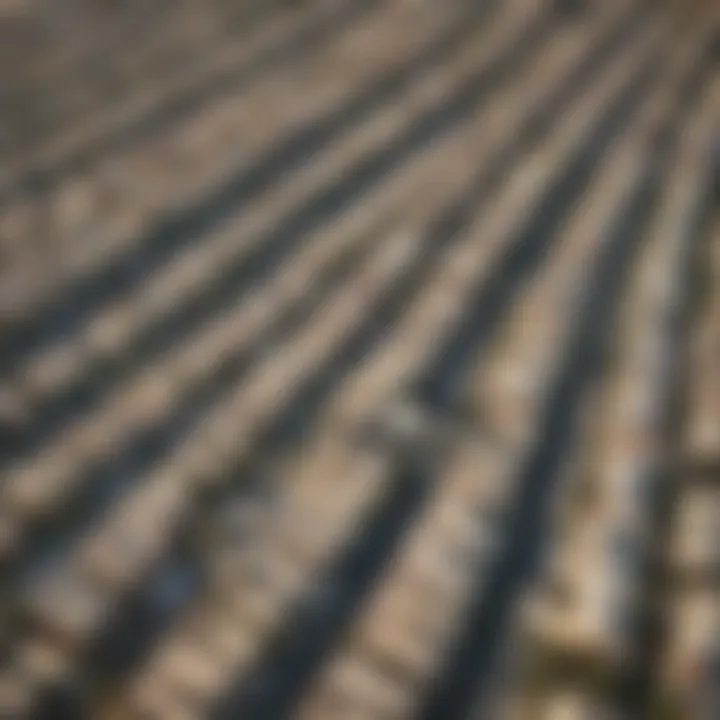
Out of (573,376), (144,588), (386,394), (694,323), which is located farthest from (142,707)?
(694,323)

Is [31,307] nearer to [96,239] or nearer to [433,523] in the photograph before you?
[96,239]

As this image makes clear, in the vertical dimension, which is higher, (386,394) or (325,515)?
(386,394)

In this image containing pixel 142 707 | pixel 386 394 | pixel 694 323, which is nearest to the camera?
pixel 142 707

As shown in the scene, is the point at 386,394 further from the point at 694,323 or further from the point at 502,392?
the point at 694,323

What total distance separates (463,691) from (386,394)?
28 centimetres

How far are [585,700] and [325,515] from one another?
0.68 feet

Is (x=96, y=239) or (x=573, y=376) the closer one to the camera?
(x=573, y=376)

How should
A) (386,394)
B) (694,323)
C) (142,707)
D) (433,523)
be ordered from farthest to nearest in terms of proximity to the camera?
1. (694,323)
2. (386,394)
3. (433,523)
4. (142,707)

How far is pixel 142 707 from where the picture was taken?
21.3 inches

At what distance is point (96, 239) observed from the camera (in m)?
0.95

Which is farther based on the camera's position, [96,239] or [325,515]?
[96,239]

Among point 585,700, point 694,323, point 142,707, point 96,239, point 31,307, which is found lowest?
point 142,707

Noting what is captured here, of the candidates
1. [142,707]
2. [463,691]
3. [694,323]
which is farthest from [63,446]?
[694,323]

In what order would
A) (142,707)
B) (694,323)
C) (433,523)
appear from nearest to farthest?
(142,707) < (433,523) < (694,323)
